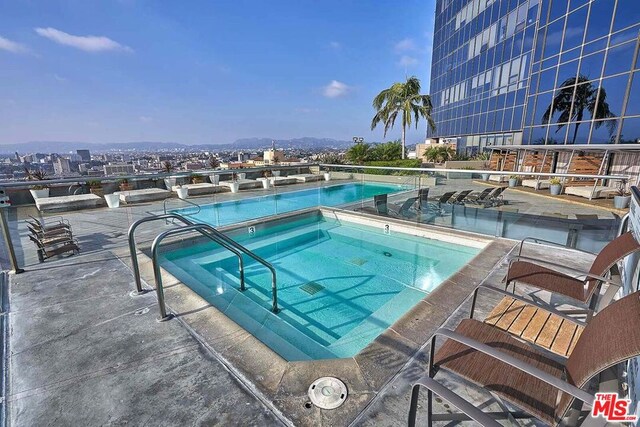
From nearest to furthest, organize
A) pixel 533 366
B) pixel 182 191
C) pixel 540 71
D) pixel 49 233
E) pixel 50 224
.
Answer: pixel 533 366 < pixel 49 233 < pixel 50 224 < pixel 182 191 < pixel 540 71

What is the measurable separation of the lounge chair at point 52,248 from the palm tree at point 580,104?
18336 millimetres

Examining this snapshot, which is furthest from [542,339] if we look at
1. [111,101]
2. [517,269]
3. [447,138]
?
[111,101]

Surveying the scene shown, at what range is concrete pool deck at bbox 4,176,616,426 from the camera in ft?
5.56

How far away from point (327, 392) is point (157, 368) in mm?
1292

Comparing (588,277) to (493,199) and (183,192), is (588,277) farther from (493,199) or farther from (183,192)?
(183,192)

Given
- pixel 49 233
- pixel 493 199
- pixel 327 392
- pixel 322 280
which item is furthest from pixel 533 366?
pixel 49 233

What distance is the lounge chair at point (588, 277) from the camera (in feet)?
6.56

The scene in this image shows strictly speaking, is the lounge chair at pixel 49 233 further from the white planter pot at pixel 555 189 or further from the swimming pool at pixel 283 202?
the white planter pot at pixel 555 189

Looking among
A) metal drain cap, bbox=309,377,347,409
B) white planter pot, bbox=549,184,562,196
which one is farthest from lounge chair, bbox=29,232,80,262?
white planter pot, bbox=549,184,562,196

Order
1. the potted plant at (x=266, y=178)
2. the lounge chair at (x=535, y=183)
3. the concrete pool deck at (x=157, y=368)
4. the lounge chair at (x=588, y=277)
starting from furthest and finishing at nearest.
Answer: the potted plant at (x=266, y=178) → the lounge chair at (x=535, y=183) → the lounge chair at (x=588, y=277) → the concrete pool deck at (x=157, y=368)

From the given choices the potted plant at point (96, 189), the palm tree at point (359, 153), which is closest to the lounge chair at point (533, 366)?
the potted plant at point (96, 189)

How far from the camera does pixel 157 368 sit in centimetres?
206

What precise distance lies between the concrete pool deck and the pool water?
0.80m

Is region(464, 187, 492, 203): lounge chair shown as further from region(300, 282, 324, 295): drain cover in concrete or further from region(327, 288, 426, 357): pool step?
region(300, 282, 324, 295): drain cover in concrete
